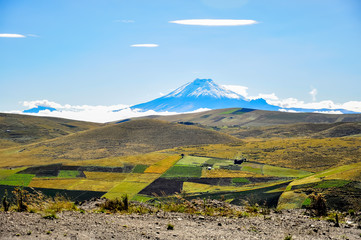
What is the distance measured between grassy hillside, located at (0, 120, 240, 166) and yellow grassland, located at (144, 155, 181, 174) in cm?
2881

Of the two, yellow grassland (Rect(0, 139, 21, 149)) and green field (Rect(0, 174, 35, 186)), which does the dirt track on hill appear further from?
yellow grassland (Rect(0, 139, 21, 149))

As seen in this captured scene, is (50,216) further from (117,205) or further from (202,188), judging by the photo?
(202,188)

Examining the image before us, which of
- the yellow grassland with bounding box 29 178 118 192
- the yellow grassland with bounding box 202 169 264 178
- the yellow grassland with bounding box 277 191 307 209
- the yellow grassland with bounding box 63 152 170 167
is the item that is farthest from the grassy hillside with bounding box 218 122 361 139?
the yellow grassland with bounding box 29 178 118 192

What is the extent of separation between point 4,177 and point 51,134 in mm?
110446

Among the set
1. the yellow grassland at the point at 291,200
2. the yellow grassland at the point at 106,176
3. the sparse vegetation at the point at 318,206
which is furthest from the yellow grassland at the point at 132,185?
the sparse vegetation at the point at 318,206

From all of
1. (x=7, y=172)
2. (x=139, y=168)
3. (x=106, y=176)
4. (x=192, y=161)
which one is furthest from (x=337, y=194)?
(x=7, y=172)

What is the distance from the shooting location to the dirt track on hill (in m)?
9.73

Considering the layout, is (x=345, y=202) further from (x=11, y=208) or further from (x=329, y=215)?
(x=11, y=208)

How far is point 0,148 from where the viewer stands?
132125 mm

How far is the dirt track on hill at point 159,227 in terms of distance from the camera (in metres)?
9.73

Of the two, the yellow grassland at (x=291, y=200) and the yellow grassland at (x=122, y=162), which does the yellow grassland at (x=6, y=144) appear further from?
the yellow grassland at (x=291, y=200)

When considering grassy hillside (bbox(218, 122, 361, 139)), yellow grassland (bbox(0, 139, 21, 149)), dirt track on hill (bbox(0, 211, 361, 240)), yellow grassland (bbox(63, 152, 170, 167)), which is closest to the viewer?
dirt track on hill (bbox(0, 211, 361, 240))

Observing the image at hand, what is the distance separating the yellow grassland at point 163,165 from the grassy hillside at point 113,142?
2881cm

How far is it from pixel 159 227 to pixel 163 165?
67.7 metres
